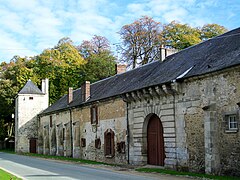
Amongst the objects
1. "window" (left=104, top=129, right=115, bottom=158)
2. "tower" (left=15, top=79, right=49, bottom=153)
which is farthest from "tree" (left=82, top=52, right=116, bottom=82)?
"window" (left=104, top=129, right=115, bottom=158)

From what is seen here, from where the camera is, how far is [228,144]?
15.2 metres

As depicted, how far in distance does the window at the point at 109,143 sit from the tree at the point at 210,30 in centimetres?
2259

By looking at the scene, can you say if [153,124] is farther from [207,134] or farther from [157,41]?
[157,41]

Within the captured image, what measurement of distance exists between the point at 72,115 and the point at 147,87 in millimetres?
14036

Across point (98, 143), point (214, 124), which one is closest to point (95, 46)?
point (98, 143)

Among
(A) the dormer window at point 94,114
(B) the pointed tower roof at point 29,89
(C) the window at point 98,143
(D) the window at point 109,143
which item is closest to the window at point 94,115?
(A) the dormer window at point 94,114

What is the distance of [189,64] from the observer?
1939 cm

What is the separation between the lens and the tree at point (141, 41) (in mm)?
44094

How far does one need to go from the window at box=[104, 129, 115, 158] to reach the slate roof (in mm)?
2579

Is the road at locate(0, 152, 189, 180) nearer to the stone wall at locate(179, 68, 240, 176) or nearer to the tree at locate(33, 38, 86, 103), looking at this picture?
the stone wall at locate(179, 68, 240, 176)

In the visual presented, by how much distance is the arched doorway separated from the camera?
67.3 ft

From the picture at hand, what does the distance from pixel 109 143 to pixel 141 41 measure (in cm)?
2110

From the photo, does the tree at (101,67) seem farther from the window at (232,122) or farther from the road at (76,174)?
the window at (232,122)

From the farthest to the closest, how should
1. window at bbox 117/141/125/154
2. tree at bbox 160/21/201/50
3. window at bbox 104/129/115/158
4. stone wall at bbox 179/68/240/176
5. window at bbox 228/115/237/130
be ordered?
1. tree at bbox 160/21/201/50
2. window at bbox 104/129/115/158
3. window at bbox 117/141/125/154
4. window at bbox 228/115/237/130
5. stone wall at bbox 179/68/240/176
